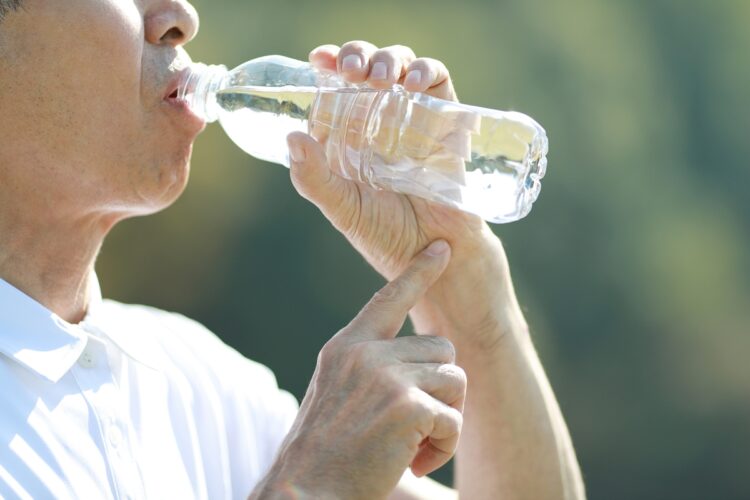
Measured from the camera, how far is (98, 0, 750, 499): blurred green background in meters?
6.62

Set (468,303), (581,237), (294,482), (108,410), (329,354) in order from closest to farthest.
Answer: (294,482) → (329,354) → (108,410) → (468,303) → (581,237)

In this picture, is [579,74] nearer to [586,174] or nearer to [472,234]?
[586,174]

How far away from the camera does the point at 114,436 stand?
1.80 metres

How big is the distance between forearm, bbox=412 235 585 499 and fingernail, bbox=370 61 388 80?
0.40 meters

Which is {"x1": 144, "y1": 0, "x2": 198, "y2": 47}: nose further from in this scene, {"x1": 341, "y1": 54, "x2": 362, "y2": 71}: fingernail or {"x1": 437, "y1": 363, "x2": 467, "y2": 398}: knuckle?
{"x1": 437, "y1": 363, "x2": 467, "y2": 398}: knuckle

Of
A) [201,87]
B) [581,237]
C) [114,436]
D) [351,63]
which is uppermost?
[351,63]

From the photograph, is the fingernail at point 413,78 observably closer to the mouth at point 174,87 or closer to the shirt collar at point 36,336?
the mouth at point 174,87

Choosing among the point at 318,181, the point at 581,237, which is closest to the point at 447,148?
the point at 318,181

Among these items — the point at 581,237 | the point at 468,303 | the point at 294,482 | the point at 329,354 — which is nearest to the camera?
the point at 294,482

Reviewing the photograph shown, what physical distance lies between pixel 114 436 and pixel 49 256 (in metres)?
0.33

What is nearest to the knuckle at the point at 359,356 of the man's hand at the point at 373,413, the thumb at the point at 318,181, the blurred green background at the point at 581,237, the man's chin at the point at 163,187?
the man's hand at the point at 373,413

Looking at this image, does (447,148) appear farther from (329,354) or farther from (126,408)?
(126,408)

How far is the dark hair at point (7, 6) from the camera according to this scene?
6.13 feet

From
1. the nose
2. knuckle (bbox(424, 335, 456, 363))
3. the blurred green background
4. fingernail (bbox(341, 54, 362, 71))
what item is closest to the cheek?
the nose
